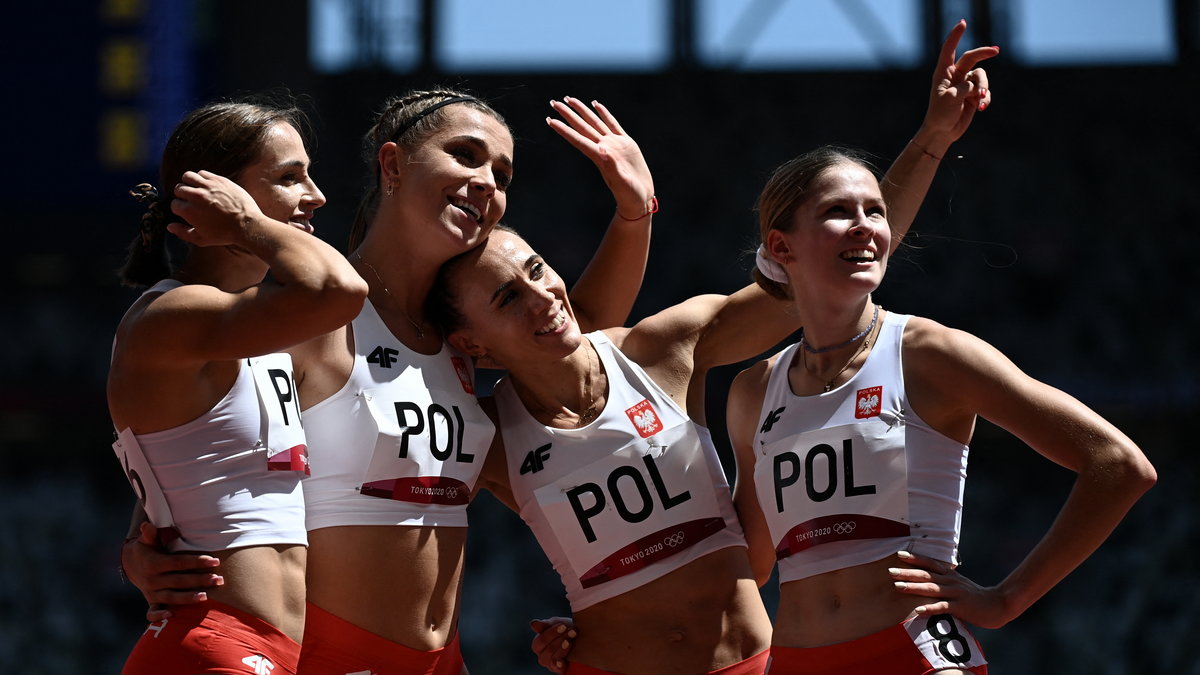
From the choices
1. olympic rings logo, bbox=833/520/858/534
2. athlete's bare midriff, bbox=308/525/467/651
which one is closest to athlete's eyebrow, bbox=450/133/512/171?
athlete's bare midriff, bbox=308/525/467/651

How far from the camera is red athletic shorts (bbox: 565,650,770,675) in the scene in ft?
11.3

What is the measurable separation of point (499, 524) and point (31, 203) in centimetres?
524

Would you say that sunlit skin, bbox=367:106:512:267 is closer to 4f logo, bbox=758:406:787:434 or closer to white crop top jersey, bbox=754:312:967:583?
4f logo, bbox=758:406:787:434

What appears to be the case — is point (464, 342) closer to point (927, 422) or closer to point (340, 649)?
point (340, 649)

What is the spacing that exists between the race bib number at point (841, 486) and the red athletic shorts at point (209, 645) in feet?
4.05

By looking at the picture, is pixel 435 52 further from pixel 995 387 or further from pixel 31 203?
pixel 995 387

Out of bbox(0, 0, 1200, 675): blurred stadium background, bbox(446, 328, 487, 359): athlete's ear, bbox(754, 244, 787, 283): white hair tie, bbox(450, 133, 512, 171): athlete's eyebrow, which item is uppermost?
bbox(450, 133, 512, 171): athlete's eyebrow

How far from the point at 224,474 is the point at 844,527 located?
55.8 inches

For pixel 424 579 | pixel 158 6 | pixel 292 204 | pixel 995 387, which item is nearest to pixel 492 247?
pixel 292 204

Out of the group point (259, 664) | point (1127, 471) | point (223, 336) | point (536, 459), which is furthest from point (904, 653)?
point (223, 336)

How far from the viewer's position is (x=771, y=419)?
325 centimetres

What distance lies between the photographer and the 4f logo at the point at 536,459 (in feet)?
11.5

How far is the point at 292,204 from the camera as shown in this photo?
3162mm

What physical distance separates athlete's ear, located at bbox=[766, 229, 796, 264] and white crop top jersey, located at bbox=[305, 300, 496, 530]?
0.90m
